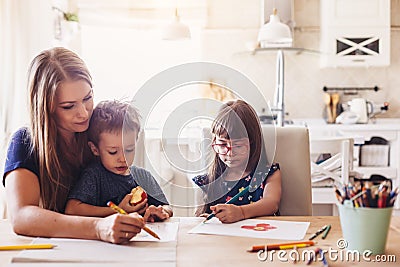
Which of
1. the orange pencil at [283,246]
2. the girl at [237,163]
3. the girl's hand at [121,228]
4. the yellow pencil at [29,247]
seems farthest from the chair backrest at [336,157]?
the yellow pencil at [29,247]

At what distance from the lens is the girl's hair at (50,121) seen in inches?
61.8

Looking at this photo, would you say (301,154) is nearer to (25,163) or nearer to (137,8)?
(25,163)

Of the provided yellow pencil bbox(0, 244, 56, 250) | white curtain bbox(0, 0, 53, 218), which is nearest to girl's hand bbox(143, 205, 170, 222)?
yellow pencil bbox(0, 244, 56, 250)

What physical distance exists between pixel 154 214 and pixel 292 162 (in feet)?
1.85

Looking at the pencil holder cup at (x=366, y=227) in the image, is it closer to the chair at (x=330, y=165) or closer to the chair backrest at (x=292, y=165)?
the chair backrest at (x=292, y=165)

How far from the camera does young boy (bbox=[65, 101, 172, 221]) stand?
160 cm

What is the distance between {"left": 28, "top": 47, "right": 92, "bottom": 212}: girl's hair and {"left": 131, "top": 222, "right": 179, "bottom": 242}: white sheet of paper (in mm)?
257

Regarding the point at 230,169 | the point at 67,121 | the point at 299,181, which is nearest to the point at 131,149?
the point at 67,121

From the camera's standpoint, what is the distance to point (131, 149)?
5.38 feet

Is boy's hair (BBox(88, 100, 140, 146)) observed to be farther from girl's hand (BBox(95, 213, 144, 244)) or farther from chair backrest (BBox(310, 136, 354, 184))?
chair backrest (BBox(310, 136, 354, 184))

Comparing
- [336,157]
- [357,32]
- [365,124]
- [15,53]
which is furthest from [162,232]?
[357,32]

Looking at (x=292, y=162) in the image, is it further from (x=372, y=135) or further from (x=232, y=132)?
(x=372, y=135)

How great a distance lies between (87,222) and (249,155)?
62cm

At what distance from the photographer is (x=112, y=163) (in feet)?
5.33
